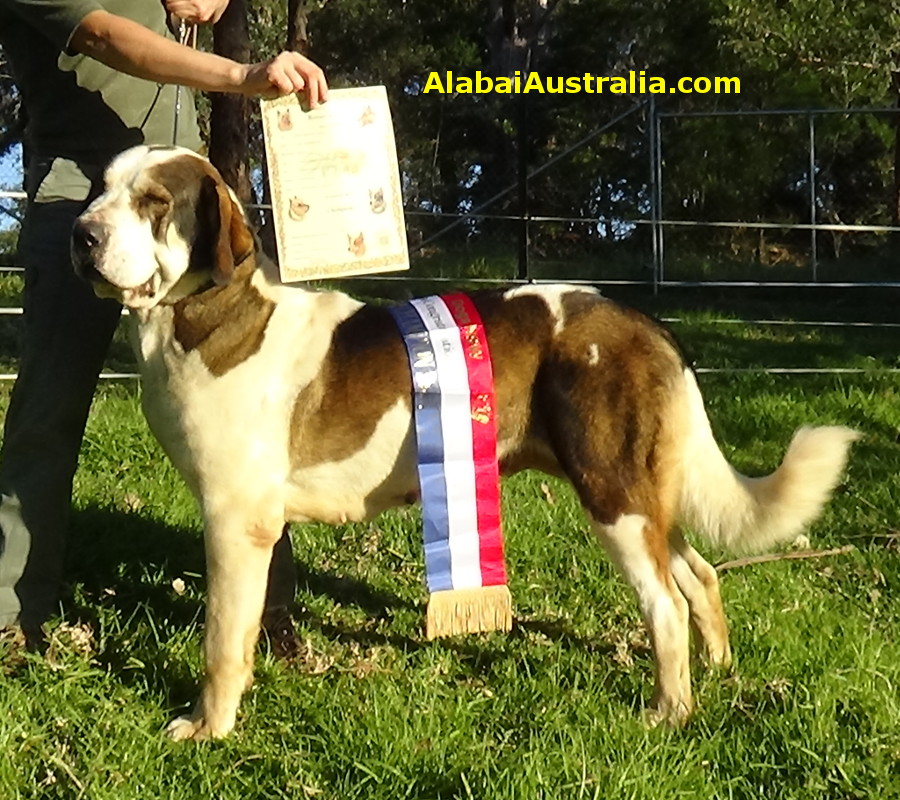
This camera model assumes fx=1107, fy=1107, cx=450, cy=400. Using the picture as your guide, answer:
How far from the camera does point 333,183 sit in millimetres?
3205

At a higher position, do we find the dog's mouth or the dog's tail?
the dog's mouth

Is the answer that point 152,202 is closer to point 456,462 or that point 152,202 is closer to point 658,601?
point 456,462

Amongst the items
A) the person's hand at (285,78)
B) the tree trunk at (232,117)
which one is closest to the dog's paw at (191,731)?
the person's hand at (285,78)

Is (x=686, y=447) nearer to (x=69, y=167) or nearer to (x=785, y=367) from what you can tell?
(x=69, y=167)

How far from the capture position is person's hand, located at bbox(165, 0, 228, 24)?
3.33m

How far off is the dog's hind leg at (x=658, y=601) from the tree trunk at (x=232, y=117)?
20.0ft

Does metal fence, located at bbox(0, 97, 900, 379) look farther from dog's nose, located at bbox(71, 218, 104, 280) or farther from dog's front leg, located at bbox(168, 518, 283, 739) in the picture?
dog's front leg, located at bbox(168, 518, 283, 739)

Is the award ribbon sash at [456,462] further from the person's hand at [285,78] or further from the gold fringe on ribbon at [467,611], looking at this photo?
the person's hand at [285,78]

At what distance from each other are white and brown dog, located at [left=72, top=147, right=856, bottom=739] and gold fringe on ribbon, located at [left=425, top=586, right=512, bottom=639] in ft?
1.20

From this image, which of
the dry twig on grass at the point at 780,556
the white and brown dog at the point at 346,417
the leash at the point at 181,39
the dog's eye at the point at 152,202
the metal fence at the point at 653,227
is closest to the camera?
the dog's eye at the point at 152,202

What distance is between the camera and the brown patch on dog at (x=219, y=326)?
10.2 ft

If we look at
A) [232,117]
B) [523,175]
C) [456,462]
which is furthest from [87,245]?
[523,175]

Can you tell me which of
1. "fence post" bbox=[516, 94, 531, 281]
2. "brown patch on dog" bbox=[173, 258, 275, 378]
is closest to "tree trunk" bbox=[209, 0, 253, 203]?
"fence post" bbox=[516, 94, 531, 281]

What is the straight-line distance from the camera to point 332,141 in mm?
3178
